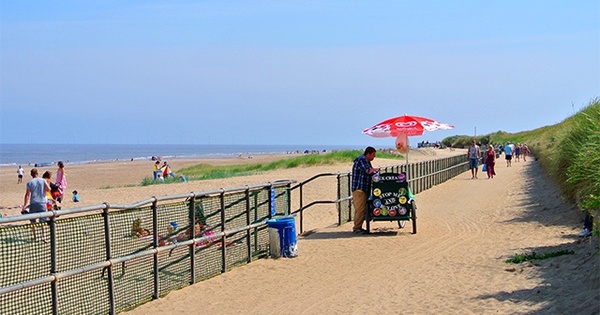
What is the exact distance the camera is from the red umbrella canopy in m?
18.5

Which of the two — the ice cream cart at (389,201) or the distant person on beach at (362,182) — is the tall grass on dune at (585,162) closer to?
the ice cream cart at (389,201)

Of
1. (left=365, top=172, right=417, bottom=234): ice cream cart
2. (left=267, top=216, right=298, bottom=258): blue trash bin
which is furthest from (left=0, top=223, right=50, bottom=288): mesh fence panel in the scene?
(left=365, top=172, right=417, bottom=234): ice cream cart

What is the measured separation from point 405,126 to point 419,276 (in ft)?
26.7

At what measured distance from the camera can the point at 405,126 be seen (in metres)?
18.5

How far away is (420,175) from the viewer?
2656cm

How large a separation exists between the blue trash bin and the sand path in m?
0.24

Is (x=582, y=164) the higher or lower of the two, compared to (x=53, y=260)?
higher

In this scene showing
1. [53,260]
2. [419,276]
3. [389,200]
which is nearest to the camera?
[53,260]

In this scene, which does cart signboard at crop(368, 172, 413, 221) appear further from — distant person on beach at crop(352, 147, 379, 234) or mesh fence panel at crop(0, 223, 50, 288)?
mesh fence panel at crop(0, 223, 50, 288)

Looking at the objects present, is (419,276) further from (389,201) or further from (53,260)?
(53,260)

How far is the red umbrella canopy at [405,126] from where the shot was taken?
1847cm

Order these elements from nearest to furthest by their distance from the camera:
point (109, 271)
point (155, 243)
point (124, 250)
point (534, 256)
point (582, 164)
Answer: point (109, 271)
point (124, 250)
point (155, 243)
point (534, 256)
point (582, 164)

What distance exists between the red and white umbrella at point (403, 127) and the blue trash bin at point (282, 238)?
6502 millimetres

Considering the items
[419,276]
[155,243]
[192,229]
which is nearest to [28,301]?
[155,243]
